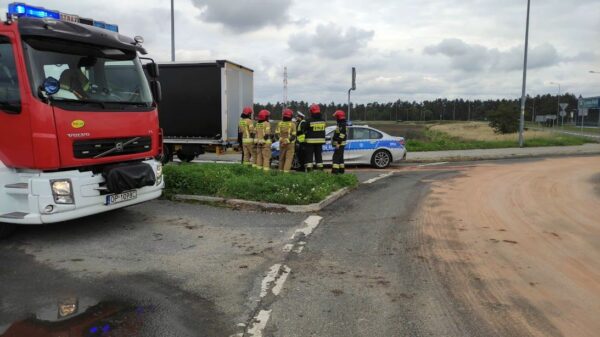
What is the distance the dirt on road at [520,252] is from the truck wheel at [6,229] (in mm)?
5439

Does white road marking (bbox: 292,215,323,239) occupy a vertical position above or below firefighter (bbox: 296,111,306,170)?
below

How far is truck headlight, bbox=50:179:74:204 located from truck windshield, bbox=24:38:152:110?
96cm

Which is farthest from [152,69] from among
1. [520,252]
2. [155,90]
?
[520,252]

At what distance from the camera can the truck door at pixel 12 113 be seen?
586 cm

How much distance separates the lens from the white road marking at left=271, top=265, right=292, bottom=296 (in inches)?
189

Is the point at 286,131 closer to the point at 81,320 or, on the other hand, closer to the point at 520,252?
the point at 520,252

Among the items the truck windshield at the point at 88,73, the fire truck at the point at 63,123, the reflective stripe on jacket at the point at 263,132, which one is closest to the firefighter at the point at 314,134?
the reflective stripe on jacket at the point at 263,132

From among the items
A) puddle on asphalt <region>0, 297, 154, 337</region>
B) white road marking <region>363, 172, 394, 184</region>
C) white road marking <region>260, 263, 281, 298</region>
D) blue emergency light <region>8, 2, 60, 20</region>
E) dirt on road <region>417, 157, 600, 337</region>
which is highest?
blue emergency light <region>8, 2, 60, 20</region>

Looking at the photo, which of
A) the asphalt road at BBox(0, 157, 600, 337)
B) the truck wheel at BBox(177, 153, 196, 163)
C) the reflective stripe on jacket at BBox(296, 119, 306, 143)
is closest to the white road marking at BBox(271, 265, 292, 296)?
the asphalt road at BBox(0, 157, 600, 337)

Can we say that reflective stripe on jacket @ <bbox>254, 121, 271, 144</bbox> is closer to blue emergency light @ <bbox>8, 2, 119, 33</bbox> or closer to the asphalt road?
Answer: the asphalt road

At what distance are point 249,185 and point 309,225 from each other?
211cm

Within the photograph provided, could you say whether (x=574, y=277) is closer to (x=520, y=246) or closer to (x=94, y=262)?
(x=520, y=246)

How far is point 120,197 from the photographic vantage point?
691cm

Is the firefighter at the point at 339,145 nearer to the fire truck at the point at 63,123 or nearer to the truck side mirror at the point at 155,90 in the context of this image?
the truck side mirror at the point at 155,90
